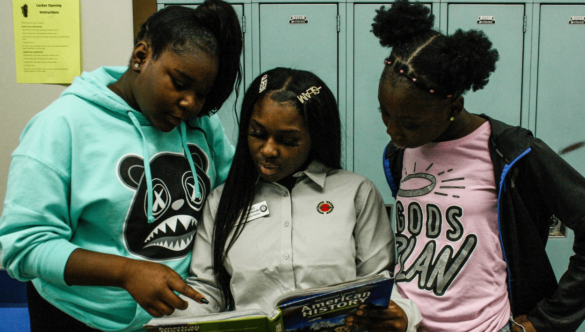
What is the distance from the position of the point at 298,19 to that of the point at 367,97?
44 cm

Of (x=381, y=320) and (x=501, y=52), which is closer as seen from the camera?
(x=381, y=320)

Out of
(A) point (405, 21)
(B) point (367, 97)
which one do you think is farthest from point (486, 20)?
(A) point (405, 21)

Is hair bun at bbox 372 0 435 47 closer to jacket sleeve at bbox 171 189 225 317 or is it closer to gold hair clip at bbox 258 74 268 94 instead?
gold hair clip at bbox 258 74 268 94

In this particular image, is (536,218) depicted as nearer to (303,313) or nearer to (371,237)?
(371,237)

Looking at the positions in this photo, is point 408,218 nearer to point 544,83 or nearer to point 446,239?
point 446,239

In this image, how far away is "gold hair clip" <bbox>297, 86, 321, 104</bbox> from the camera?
1.02 metres

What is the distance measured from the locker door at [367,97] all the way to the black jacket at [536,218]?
0.83m

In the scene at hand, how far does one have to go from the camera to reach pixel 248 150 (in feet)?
3.60

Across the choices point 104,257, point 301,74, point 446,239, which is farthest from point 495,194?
point 104,257

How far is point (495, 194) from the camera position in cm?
97

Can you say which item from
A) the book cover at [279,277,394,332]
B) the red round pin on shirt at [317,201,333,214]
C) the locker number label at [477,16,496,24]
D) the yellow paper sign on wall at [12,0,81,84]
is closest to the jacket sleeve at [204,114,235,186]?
the red round pin on shirt at [317,201,333,214]

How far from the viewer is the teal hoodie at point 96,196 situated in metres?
0.80

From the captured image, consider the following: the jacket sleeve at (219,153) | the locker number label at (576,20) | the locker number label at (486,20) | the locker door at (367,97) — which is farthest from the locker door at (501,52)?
the jacket sleeve at (219,153)

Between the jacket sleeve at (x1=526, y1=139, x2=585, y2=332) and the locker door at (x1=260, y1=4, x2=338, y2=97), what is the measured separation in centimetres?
101
